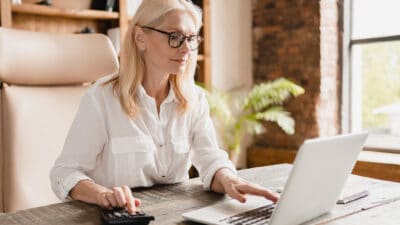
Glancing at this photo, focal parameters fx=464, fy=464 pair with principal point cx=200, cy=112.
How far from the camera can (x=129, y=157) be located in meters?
1.52

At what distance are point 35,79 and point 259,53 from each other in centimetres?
236

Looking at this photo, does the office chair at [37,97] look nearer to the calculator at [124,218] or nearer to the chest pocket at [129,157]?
the chest pocket at [129,157]

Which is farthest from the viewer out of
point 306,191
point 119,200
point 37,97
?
point 37,97

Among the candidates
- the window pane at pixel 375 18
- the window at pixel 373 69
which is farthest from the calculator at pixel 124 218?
the window pane at pixel 375 18

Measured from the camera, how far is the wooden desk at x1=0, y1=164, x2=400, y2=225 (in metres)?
1.09

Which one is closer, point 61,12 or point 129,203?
point 129,203

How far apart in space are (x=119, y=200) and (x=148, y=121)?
0.49 metres

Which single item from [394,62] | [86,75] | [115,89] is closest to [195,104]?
[115,89]

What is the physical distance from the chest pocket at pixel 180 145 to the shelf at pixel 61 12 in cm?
148

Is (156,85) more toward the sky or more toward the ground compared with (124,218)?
more toward the sky

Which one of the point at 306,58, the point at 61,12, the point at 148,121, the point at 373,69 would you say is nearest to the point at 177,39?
the point at 148,121

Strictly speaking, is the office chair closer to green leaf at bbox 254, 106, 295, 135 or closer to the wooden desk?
the wooden desk

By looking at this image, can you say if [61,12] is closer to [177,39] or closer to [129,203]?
[177,39]

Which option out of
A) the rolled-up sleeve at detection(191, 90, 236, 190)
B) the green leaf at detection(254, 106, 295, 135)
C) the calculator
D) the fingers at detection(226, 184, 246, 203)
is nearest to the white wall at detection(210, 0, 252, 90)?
the green leaf at detection(254, 106, 295, 135)
